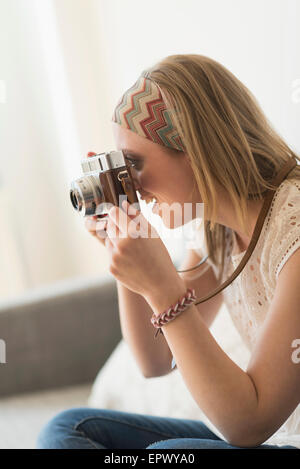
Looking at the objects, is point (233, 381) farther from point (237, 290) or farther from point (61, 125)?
point (61, 125)

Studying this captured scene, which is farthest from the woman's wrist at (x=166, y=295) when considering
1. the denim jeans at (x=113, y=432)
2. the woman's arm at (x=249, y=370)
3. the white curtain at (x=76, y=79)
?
the white curtain at (x=76, y=79)

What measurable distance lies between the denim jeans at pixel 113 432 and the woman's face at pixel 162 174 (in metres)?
0.34

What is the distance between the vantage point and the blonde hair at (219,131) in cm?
64

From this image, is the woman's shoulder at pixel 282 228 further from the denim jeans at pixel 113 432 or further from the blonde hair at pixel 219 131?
the denim jeans at pixel 113 432

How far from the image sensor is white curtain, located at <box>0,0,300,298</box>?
0.90 meters

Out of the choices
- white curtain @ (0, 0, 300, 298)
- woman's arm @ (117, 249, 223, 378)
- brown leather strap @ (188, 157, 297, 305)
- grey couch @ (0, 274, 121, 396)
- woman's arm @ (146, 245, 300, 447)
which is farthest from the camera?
grey couch @ (0, 274, 121, 396)

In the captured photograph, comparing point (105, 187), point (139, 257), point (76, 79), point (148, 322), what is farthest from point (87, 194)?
point (76, 79)

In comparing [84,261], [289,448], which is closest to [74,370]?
[84,261]

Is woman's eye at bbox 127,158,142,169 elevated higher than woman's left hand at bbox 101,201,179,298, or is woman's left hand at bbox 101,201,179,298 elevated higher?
woman's eye at bbox 127,158,142,169

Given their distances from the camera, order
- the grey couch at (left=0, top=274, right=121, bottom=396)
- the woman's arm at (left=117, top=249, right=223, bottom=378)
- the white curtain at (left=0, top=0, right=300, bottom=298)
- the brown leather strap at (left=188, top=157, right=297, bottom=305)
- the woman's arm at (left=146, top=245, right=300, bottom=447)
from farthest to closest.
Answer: the grey couch at (left=0, top=274, right=121, bottom=396)
the white curtain at (left=0, top=0, right=300, bottom=298)
the woman's arm at (left=117, top=249, right=223, bottom=378)
the brown leather strap at (left=188, top=157, right=297, bottom=305)
the woman's arm at (left=146, top=245, right=300, bottom=447)

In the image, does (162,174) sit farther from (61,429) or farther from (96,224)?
(61,429)

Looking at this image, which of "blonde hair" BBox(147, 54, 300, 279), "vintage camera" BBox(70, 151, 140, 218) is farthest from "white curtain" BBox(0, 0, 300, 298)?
"vintage camera" BBox(70, 151, 140, 218)

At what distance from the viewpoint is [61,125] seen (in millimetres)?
1641

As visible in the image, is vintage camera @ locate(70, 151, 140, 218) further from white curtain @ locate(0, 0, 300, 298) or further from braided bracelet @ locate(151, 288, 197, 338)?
white curtain @ locate(0, 0, 300, 298)
